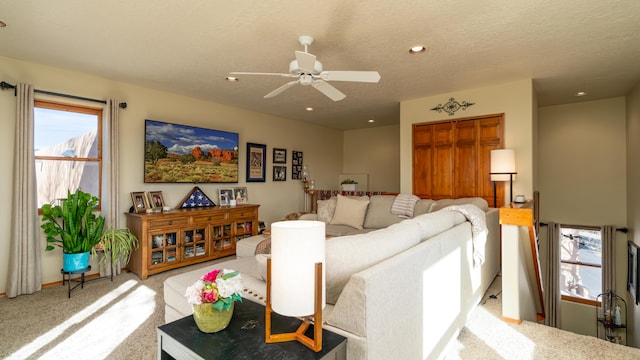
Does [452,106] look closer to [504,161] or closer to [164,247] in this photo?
[504,161]

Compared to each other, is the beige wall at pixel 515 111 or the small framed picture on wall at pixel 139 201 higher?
the beige wall at pixel 515 111

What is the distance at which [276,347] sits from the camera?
1094 millimetres

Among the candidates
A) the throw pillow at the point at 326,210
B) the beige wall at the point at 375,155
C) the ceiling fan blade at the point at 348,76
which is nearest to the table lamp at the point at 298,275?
the ceiling fan blade at the point at 348,76

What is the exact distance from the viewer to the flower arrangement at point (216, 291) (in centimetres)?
117

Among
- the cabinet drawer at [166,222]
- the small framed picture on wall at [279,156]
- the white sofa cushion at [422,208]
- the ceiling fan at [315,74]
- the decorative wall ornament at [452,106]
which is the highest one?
the decorative wall ornament at [452,106]

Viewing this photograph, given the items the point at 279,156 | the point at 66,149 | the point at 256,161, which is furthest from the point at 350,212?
the point at 66,149

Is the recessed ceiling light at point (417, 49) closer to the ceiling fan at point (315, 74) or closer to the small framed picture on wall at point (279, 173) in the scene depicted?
the ceiling fan at point (315, 74)

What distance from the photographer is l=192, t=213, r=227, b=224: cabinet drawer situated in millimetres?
4260

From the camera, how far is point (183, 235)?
412 centimetres

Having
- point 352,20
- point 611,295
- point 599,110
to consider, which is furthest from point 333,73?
point 611,295

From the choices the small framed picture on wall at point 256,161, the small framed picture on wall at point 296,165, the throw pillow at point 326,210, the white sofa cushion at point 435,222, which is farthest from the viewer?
the small framed picture on wall at point 296,165

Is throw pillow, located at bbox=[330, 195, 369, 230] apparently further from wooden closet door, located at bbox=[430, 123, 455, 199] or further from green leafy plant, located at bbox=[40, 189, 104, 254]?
green leafy plant, located at bbox=[40, 189, 104, 254]

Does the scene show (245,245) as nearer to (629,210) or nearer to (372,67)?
(372,67)

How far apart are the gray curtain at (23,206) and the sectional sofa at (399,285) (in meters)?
2.25
